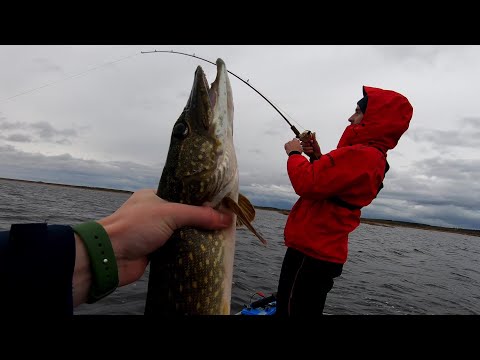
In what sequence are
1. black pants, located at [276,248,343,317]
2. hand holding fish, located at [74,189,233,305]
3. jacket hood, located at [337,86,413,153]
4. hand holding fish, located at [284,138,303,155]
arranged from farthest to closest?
hand holding fish, located at [284,138,303,155]
jacket hood, located at [337,86,413,153]
black pants, located at [276,248,343,317]
hand holding fish, located at [74,189,233,305]

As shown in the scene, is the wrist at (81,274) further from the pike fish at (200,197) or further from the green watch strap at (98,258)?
the pike fish at (200,197)

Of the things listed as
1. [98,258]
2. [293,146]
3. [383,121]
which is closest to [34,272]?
[98,258]

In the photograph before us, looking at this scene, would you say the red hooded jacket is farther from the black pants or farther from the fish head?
the fish head

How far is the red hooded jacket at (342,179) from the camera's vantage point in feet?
13.9

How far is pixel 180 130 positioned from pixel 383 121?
3.21 meters

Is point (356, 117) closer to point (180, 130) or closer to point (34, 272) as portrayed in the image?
point (180, 130)

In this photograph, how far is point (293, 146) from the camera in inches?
190

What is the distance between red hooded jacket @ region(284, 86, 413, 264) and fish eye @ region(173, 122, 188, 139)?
221 cm

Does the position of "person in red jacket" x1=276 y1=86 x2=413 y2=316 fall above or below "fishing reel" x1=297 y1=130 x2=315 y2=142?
below

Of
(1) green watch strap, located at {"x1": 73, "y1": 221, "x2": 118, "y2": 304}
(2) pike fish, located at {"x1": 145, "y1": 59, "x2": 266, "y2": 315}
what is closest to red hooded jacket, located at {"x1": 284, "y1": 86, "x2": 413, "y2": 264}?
(2) pike fish, located at {"x1": 145, "y1": 59, "x2": 266, "y2": 315}

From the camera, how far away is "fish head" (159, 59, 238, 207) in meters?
2.40
